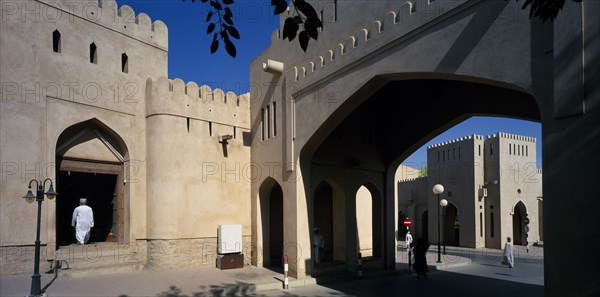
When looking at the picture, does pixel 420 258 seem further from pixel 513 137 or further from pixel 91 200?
pixel 513 137

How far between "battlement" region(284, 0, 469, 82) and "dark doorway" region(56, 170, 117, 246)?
9.69m

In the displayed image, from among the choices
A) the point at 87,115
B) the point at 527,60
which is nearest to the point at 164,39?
the point at 87,115

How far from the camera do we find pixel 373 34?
1137 centimetres

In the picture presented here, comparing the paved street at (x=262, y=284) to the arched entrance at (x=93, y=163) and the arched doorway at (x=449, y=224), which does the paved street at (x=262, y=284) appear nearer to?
the arched entrance at (x=93, y=163)

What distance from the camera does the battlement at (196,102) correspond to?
51.5ft

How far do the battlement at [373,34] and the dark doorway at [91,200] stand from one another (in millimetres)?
9687

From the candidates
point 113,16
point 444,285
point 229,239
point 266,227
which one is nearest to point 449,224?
point 266,227

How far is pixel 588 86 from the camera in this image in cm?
620

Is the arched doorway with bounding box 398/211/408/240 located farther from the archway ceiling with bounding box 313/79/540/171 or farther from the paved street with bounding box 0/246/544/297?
the paved street with bounding box 0/246/544/297

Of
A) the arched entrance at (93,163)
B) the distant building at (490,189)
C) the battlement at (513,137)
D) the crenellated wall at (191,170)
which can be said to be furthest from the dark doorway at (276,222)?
the battlement at (513,137)

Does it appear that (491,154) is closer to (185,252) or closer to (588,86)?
(185,252)

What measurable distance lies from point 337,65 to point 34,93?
Result: 8875 millimetres

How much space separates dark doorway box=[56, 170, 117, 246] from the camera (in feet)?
59.8

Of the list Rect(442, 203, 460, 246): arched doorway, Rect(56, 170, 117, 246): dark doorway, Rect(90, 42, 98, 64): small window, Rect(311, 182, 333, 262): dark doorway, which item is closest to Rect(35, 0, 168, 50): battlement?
Rect(90, 42, 98, 64): small window
